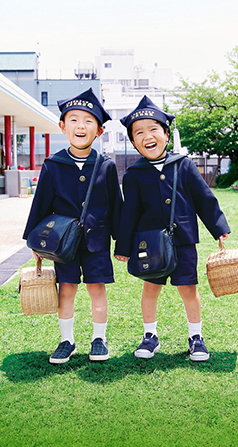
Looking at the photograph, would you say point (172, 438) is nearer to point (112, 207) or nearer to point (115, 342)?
point (115, 342)

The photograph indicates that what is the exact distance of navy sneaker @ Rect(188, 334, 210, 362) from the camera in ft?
9.39

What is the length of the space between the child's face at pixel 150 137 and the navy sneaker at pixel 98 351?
122 centimetres

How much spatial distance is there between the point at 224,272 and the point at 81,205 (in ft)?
3.28

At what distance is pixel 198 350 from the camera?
2889mm

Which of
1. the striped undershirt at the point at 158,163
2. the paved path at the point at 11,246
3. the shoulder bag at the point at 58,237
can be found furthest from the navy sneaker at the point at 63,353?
the paved path at the point at 11,246

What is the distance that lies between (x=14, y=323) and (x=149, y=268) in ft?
4.80

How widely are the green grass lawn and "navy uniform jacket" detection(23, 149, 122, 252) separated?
77 centimetres

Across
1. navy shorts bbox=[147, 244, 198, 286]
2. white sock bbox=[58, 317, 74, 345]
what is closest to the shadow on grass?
white sock bbox=[58, 317, 74, 345]

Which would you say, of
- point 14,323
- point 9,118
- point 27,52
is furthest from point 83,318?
point 27,52

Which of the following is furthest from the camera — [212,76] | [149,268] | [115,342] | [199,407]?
[212,76]

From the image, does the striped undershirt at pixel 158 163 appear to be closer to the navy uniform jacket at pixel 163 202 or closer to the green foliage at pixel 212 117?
the navy uniform jacket at pixel 163 202

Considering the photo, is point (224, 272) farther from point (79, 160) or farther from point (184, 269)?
point (79, 160)

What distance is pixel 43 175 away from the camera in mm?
2959

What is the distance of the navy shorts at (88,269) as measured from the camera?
2.91 metres
